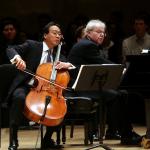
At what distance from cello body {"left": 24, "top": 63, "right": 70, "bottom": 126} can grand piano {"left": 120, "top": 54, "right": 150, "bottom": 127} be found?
57 cm

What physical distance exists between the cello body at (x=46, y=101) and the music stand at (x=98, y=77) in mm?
180

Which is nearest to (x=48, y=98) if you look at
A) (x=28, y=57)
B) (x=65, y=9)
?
(x=28, y=57)

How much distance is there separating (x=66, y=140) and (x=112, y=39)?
2117mm

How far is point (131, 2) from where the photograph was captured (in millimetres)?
10031

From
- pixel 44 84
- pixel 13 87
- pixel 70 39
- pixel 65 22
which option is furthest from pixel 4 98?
pixel 65 22

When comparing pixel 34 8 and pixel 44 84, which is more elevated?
pixel 34 8

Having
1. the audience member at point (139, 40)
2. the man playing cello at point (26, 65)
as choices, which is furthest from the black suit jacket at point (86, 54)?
the audience member at point (139, 40)

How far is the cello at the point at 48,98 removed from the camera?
5656 millimetres

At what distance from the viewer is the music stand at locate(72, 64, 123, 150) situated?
565 centimetres

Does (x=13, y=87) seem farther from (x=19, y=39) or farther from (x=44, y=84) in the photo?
(x=19, y=39)

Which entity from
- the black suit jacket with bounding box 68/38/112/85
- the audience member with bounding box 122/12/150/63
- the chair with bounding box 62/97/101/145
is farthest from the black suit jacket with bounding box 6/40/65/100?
the audience member with bounding box 122/12/150/63

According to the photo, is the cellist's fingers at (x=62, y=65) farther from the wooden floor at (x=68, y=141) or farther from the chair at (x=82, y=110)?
the wooden floor at (x=68, y=141)

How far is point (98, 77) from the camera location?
5.75m

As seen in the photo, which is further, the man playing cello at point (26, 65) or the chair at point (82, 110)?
the chair at point (82, 110)
